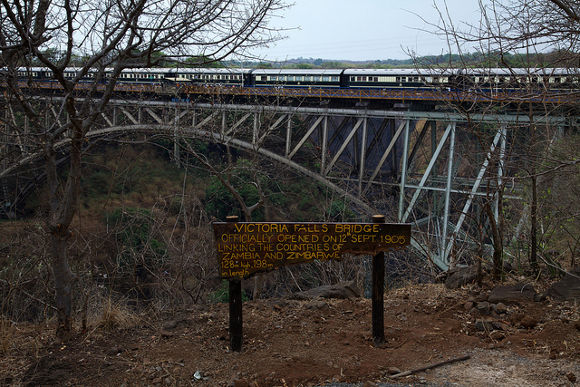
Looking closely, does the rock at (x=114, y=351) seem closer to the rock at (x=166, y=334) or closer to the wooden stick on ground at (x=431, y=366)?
the rock at (x=166, y=334)

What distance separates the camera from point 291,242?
470 centimetres

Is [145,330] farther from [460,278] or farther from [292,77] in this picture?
[292,77]

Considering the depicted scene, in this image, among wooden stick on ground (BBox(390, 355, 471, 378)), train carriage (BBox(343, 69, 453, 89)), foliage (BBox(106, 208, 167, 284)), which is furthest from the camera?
train carriage (BBox(343, 69, 453, 89))

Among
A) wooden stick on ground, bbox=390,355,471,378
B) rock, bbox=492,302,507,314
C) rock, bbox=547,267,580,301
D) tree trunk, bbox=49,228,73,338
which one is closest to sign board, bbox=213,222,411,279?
wooden stick on ground, bbox=390,355,471,378

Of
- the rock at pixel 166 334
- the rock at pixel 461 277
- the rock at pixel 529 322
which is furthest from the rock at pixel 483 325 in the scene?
the rock at pixel 166 334

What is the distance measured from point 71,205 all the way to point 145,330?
1.40 meters

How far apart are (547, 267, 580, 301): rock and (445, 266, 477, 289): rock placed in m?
1.06

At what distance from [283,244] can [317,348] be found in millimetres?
956

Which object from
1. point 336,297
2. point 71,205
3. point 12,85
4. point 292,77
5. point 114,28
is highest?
point 292,77

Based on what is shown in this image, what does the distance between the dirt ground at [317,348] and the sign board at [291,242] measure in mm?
755

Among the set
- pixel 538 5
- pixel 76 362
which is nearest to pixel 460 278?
pixel 538 5

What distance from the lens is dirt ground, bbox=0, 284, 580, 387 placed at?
162 inches

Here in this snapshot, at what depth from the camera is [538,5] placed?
203 inches

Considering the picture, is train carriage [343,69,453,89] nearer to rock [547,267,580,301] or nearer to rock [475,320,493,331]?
rock [547,267,580,301]
